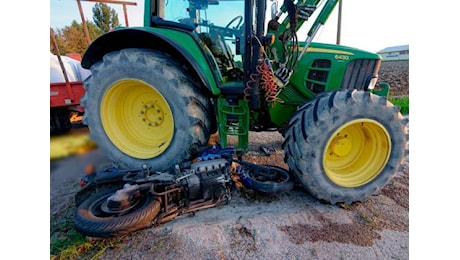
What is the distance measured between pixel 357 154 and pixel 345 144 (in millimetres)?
186

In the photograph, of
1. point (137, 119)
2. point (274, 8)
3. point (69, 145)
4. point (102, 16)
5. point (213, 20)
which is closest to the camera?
point (274, 8)

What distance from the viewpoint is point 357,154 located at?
8.18 feet

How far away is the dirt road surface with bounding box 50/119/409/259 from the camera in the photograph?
1.73 m

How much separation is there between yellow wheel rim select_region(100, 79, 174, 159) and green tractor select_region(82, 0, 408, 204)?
1 cm

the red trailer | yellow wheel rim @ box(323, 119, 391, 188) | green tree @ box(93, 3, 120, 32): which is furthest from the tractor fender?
green tree @ box(93, 3, 120, 32)

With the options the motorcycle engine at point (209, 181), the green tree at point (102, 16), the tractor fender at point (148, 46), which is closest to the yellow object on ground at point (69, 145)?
the tractor fender at point (148, 46)

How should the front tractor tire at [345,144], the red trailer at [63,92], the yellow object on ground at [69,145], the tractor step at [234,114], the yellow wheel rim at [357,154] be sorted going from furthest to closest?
the red trailer at [63,92]
the yellow object on ground at [69,145]
the tractor step at [234,114]
the yellow wheel rim at [357,154]
the front tractor tire at [345,144]

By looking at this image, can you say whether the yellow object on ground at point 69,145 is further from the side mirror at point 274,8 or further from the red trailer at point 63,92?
the side mirror at point 274,8

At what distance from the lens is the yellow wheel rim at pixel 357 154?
2.32 m

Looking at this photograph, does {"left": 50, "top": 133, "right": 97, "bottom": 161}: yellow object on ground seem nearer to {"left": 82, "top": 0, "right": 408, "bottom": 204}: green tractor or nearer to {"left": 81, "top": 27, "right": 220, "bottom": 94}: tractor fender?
{"left": 82, "top": 0, "right": 408, "bottom": 204}: green tractor

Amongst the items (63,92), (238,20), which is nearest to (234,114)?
(238,20)

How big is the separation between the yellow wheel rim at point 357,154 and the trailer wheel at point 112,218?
161cm

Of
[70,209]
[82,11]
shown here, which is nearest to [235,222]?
[70,209]

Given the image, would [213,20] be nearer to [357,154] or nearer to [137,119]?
[137,119]
